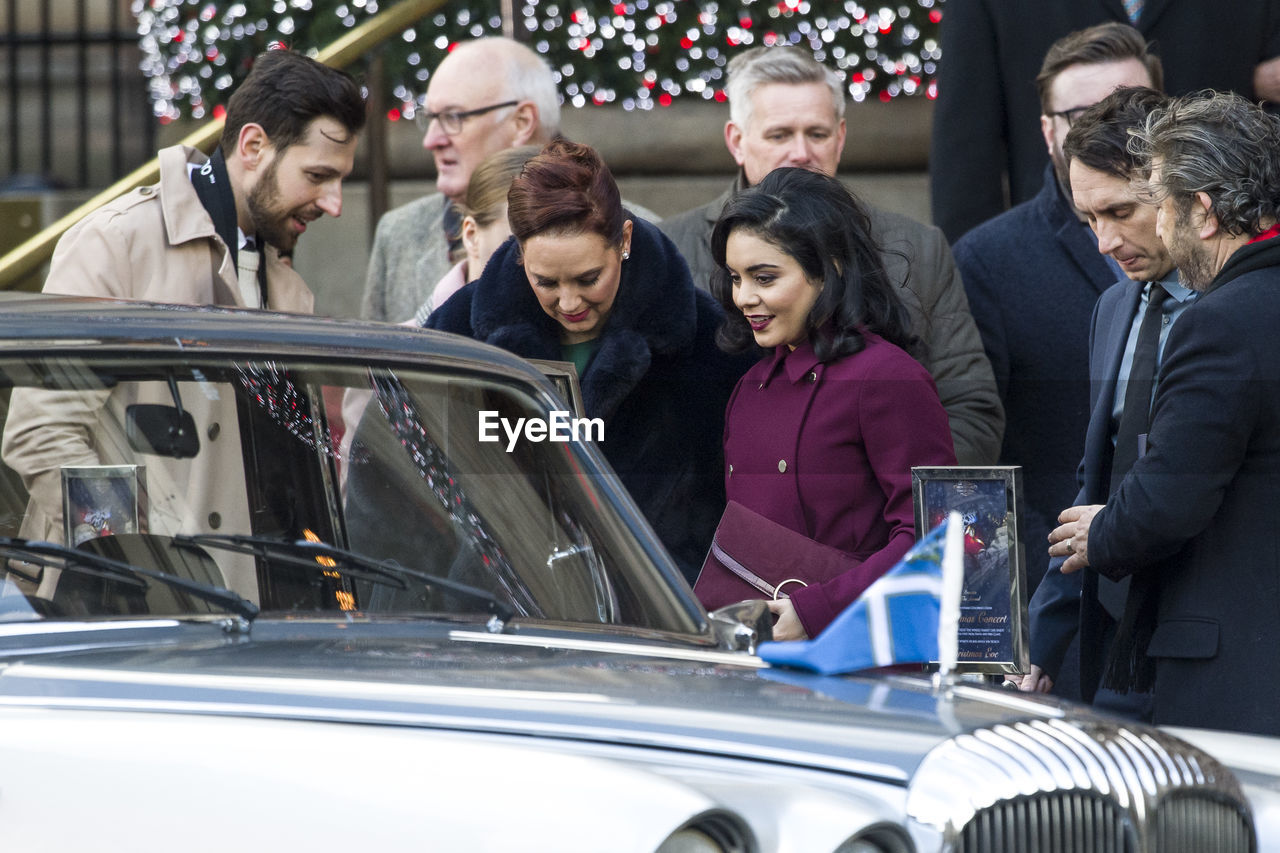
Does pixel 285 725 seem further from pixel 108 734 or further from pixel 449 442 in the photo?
pixel 449 442

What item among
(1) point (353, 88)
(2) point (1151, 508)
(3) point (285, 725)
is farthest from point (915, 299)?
(3) point (285, 725)

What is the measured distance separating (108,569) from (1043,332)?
3066 mm

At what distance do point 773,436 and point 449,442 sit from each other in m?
0.88

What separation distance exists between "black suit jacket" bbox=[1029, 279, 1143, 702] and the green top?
1.19 meters

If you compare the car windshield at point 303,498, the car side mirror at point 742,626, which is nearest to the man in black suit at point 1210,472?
the car side mirror at point 742,626

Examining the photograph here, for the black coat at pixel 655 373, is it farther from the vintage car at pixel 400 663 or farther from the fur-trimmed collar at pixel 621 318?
the vintage car at pixel 400 663

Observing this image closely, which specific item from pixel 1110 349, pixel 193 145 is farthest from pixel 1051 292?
pixel 193 145

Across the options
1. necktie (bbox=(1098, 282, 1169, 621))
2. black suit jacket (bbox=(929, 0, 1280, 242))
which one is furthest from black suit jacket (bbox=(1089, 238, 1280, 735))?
black suit jacket (bbox=(929, 0, 1280, 242))

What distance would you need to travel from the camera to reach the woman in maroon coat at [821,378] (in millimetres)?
3693

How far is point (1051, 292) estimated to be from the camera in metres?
5.03

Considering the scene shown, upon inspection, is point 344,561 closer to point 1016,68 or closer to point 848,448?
point 848,448

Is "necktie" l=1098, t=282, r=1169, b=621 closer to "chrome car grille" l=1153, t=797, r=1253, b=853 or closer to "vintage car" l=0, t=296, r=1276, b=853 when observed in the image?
"vintage car" l=0, t=296, r=1276, b=853

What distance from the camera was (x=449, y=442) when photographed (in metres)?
3.22

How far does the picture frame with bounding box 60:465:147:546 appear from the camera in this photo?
274 cm
